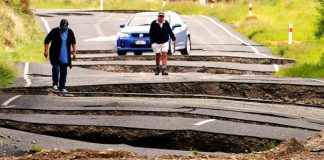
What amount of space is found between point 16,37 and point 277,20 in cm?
1828

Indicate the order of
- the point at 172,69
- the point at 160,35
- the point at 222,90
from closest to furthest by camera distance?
1. the point at 222,90
2. the point at 160,35
3. the point at 172,69

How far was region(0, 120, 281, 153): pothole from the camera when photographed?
47.8ft

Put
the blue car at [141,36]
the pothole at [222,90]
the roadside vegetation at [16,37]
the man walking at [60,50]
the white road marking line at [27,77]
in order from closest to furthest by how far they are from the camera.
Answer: the man walking at [60,50]
the pothole at [222,90]
the white road marking line at [27,77]
the roadside vegetation at [16,37]
the blue car at [141,36]

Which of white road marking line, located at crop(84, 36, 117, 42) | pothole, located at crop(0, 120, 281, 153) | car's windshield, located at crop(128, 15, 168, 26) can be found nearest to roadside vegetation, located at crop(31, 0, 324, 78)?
car's windshield, located at crop(128, 15, 168, 26)

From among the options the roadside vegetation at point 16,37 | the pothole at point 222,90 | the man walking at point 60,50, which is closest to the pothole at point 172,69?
the roadside vegetation at point 16,37

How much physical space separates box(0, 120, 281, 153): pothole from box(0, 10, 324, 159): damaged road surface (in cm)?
2

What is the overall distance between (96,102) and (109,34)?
22.8 metres

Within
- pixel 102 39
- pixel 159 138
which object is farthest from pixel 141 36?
pixel 159 138

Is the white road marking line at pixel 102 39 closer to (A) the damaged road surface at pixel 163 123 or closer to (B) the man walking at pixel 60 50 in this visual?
(B) the man walking at pixel 60 50

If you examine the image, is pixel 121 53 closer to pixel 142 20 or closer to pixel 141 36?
pixel 141 36

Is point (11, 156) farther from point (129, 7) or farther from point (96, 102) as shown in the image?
point (129, 7)

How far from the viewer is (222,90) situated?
22.4 meters

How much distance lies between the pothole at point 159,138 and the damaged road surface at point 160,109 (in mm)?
16

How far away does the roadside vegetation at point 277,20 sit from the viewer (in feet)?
91.5
